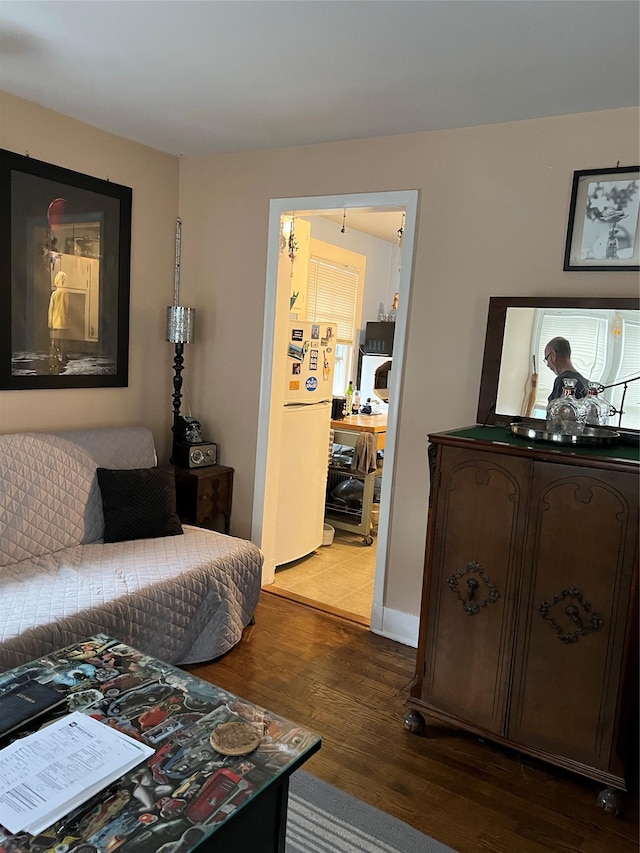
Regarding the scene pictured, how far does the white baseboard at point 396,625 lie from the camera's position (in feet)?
10.4

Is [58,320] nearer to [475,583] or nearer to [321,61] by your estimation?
[321,61]

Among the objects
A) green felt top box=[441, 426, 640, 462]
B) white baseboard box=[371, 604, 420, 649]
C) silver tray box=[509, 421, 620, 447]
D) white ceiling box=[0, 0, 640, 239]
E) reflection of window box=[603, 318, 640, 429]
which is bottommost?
white baseboard box=[371, 604, 420, 649]

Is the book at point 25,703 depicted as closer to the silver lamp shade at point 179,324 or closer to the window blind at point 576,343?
the window blind at point 576,343

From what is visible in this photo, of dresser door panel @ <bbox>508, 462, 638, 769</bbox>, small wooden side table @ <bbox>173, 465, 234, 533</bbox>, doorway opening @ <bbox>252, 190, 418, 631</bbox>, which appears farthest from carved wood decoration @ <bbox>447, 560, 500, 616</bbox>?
small wooden side table @ <bbox>173, 465, 234, 533</bbox>

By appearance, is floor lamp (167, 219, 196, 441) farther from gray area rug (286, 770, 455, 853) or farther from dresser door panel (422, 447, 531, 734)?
gray area rug (286, 770, 455, 853)

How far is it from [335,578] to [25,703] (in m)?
2.65

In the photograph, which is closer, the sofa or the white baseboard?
the sofa

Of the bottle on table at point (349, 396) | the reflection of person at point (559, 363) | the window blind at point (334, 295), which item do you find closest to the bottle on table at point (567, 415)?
the reflection of person at point (559, 363)

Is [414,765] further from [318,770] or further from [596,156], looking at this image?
[596,156]

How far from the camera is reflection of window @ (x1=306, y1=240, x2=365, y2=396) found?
531 cm

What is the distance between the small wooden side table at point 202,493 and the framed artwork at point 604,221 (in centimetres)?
214

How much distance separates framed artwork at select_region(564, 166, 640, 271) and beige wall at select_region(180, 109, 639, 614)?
4 cm

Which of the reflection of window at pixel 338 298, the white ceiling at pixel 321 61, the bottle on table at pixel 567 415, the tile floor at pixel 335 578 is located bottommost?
the tile floor at pixel 335 578

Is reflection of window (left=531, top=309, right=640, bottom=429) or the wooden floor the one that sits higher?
reflection of window (left=531, top=309, right=640, bottom=429)
